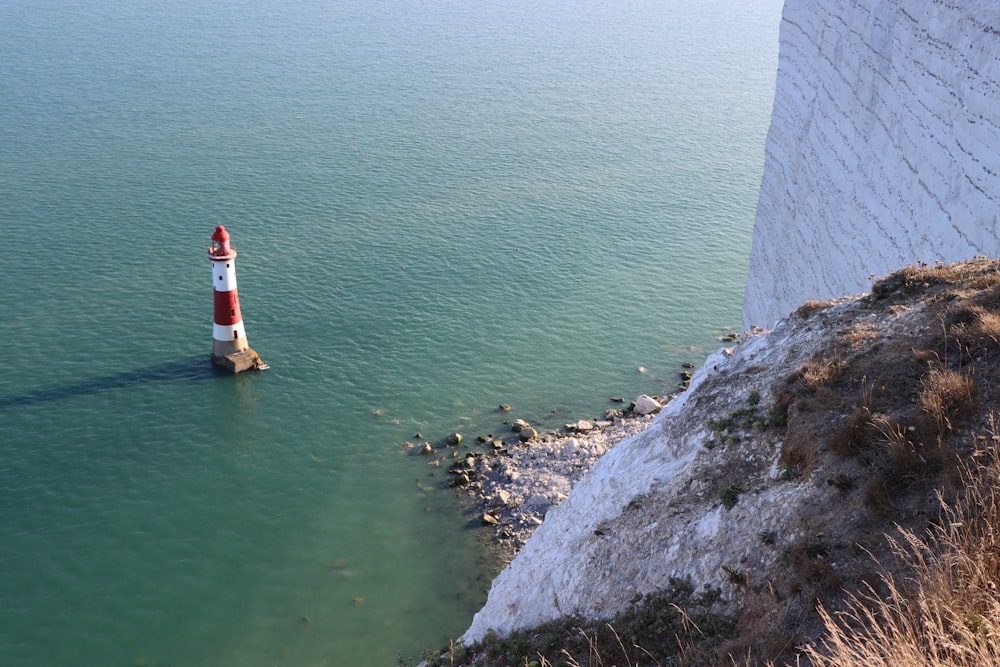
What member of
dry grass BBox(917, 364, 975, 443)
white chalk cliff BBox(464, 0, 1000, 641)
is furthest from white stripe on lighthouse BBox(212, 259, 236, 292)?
dry grass BBox(917, 364, 975, 443)

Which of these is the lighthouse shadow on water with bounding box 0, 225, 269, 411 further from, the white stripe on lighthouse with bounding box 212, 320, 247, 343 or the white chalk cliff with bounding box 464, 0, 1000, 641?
the white chalk cliff with bounding box 464, 0, 1000, 641

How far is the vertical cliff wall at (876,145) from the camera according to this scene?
1505 centimetres

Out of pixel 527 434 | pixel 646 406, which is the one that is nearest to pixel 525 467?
pixel 527 434

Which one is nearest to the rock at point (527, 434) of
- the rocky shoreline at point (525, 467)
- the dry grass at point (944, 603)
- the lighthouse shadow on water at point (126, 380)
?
the rocky shoreline at point (525, 467)

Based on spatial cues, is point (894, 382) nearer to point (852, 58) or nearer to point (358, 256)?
point (852, 58)

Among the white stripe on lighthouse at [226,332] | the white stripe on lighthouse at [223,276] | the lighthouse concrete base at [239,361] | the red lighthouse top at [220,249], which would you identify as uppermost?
the red lighthouse top at [220,249]

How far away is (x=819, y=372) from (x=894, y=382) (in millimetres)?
1159

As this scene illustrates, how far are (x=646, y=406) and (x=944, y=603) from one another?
90.2 feet

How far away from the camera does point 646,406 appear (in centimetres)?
3444

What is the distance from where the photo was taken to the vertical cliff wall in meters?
15.0

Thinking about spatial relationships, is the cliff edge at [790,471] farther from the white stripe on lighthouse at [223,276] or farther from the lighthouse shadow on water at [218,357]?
the white stripe on lighthouse at [223,276]

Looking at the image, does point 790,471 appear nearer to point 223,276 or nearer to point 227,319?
point 223,276

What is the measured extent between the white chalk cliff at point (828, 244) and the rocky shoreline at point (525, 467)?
10.1 meters

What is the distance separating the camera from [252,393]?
37.0m
